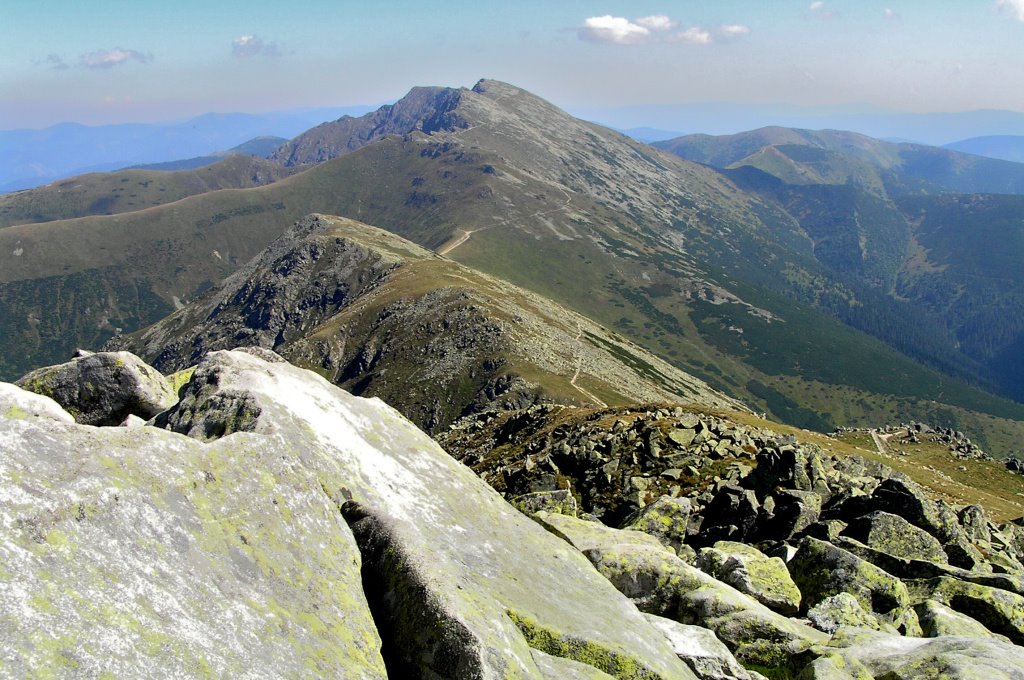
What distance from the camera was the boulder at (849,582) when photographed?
23.2 meters

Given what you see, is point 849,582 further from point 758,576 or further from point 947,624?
point 758,576

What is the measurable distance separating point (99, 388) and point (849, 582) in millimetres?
29063

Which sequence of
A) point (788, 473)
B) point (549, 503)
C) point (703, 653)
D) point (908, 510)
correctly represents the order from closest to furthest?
point (703, 653), point (549, 503), point (908, 510), point (788, 473)

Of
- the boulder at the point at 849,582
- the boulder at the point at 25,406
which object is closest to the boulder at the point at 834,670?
the boulder at the point at 849,582

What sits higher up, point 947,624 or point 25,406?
point 25,406

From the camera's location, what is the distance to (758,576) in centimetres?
2367

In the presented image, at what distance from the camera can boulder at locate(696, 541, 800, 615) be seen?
22906 mm

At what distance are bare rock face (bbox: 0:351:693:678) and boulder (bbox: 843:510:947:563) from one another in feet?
60.7

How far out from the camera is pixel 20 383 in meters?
22.8

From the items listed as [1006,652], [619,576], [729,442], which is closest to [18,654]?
[619,576]

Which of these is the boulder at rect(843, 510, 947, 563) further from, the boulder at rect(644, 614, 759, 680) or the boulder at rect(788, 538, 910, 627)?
the boulder at rect(644, 614, 759, 680)

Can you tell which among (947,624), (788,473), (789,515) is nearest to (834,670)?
(947,624)

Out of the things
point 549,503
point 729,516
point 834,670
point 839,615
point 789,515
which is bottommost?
point 729,516

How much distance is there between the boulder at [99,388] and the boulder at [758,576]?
74.0 feet
